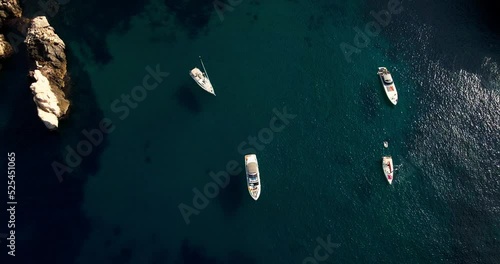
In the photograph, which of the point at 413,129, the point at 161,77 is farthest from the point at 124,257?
the point at 413,129

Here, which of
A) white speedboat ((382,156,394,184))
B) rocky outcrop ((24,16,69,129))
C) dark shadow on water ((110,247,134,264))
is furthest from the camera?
white speedboat ((382,156,394,184))

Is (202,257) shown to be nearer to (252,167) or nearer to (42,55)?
(252,167)

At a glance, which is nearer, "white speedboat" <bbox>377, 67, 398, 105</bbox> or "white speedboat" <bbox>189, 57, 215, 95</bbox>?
"white speedboat" <bbox>189, 57, 215, 95</bbox>

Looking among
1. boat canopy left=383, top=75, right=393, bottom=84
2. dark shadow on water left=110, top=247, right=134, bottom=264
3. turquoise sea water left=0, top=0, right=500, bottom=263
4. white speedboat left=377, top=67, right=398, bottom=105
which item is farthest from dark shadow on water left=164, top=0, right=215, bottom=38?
dark shadow on water left=110, top=247, right=134, bottom=264

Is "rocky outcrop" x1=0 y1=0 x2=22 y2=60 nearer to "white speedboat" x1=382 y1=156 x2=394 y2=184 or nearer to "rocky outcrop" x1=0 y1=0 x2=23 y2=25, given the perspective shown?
"rocky outcrop" x1=0 y1=0 x2=23 y2=25

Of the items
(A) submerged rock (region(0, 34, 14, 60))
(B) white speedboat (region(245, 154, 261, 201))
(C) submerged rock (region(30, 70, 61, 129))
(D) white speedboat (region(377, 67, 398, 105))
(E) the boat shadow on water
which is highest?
(D) white speedboat (region(377, 67, 398, 105))

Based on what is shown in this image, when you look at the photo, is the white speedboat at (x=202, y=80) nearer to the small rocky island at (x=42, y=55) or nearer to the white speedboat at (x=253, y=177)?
the white speedboat at (x=253, y=177)

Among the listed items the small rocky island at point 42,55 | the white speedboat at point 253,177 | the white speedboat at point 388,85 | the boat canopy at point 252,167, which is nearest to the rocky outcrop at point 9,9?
the small rocky island at point 42,55

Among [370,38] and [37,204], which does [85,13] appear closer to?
[37,204]
